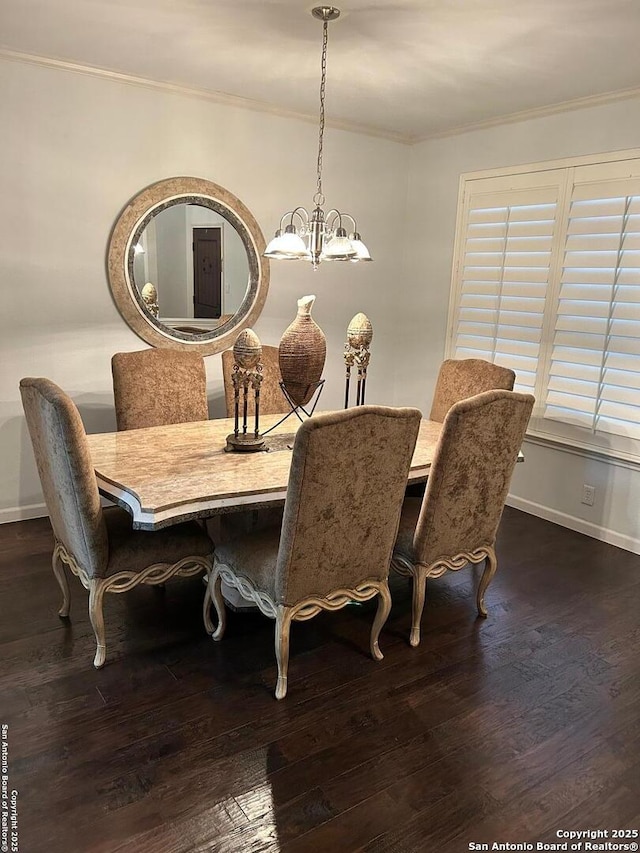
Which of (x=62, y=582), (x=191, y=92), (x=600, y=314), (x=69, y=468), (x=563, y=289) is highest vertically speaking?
(x=191, y=92)

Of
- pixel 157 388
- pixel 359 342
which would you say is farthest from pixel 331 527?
pixel 157 388

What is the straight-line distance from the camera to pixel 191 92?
3.73 m

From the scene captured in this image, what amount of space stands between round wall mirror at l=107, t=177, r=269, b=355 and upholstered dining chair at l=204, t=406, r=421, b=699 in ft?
6.50

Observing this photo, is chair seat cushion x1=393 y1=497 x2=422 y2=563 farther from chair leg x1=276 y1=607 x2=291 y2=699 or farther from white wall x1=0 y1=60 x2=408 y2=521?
white wall x1=0 y1=60 x2=408 y2=521

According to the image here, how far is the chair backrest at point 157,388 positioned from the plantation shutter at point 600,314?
2220 mm

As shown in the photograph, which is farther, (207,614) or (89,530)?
(207,614)

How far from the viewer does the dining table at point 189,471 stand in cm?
209

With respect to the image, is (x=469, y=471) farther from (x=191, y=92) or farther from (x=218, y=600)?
(x=191, y=92)

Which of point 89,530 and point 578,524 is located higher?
point 89,530

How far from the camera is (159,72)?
3.44 m

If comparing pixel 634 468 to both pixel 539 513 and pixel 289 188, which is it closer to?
pixel 539 513

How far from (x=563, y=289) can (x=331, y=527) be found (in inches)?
99.5

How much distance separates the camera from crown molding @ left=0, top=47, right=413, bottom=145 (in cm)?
324

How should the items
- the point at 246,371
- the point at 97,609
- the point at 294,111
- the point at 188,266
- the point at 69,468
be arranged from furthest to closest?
the point at 294,111 < the point at 188,266 < the point at 246,371 < the point at 97,609 < the point at 69,468
